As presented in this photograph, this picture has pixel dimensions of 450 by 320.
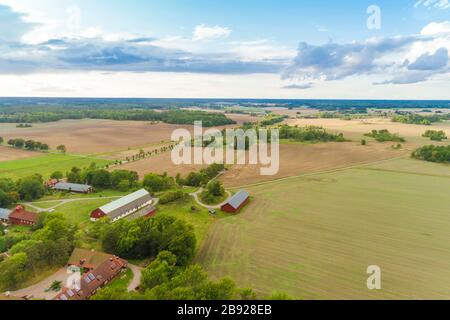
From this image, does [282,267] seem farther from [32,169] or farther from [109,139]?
[109,139]

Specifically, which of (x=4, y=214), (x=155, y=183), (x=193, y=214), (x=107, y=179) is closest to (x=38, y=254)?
(x=4, y=214)

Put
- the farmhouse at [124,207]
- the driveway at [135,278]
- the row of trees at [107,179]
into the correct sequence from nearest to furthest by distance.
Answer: the driveway at [135,278]
the farmhouse at [124,207]
the row of trees at [107,179]

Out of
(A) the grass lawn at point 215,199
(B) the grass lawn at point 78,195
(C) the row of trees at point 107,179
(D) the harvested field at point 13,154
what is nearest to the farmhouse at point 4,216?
(B) the grass lawn at point 78,195

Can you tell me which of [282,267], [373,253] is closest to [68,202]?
[282,267]

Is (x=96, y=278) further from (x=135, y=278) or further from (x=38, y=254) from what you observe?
(x=38, y=254)

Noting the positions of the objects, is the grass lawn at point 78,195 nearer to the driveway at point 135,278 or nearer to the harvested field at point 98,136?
the driveway at point 135,278
